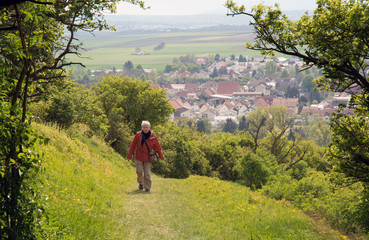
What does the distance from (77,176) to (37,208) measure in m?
5.34

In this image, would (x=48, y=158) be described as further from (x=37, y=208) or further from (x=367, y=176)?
(x=367, y=176)

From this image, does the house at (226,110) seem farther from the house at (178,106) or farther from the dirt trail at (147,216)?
the dirt trail at (147,216)

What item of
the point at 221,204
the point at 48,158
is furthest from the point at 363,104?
the point at 48,158

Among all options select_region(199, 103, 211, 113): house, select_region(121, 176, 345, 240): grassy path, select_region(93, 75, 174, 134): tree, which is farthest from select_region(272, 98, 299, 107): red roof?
select_region(121, 176, 345, 240): grassy path

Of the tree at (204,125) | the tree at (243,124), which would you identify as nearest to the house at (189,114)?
the tree at (204,125)

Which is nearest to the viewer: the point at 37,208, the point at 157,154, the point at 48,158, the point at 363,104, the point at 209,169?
the point at 37,208

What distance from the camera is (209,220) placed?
869 cm

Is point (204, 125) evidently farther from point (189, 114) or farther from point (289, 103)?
point (289, 103)

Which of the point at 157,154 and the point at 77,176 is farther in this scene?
the point at 157,154

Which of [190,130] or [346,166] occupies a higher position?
[346,166]

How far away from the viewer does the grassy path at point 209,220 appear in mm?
7312

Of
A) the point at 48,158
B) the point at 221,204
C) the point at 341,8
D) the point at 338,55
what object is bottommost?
the point at 221,204

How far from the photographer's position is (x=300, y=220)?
27.1 ft

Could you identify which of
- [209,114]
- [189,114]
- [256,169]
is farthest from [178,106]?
[256,169]
